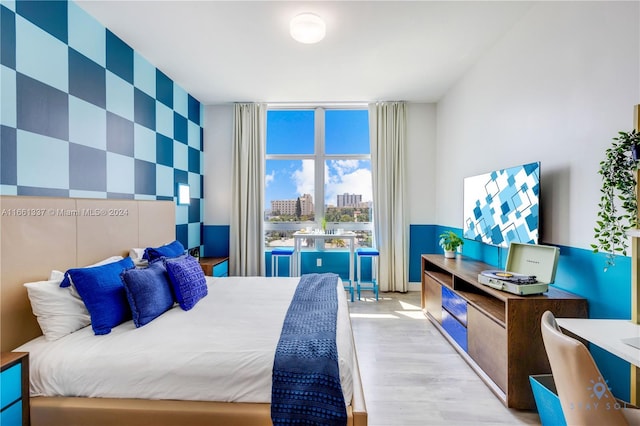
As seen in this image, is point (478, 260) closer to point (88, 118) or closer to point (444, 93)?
point (444, 93)

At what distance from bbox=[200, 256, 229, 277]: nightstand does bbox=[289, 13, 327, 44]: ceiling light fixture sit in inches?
109

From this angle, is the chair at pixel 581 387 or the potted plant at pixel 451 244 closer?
the chair at pixel 581 387

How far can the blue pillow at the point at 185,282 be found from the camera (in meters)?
2.02

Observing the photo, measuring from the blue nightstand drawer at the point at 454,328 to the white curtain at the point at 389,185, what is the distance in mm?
1440

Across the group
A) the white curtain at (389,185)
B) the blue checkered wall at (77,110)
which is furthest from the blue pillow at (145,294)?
the white curtain at (389,185)

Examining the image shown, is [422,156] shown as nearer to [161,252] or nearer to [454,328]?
[454,328]

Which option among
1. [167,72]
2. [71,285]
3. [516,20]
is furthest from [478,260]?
[167,72]

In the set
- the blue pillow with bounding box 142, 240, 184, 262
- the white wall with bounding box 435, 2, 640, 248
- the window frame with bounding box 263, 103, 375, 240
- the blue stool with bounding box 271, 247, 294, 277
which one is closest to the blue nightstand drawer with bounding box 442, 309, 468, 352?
the white wall with bounding box 435, 2, 640, 248

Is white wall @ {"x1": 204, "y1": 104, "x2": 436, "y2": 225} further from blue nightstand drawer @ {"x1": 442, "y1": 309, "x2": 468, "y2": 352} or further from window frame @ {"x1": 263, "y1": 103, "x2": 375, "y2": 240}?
blue nightstand drawer @ {"x1": 442, "y1": 309, "x2": 468, "y2": 352}

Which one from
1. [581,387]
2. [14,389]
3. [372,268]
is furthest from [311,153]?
[581,387]

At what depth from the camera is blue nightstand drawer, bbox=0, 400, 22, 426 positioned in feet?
4.01

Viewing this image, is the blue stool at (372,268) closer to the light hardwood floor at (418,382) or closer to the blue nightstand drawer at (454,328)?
the light hardwood floor at (418,382)

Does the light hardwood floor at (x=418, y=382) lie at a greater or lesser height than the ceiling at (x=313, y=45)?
lesser

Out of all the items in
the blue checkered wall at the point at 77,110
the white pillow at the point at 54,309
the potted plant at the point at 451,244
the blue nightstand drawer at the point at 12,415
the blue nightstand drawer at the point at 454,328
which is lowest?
the blue nightstand drawer at the point at 454,328
